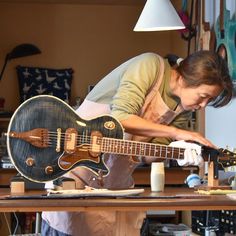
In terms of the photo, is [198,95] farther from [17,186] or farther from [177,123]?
[17,186]

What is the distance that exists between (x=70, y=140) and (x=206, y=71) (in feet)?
1.66

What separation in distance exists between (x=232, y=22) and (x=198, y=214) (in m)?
1.17

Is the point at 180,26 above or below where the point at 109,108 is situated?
above

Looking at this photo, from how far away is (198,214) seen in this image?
12.4 ft

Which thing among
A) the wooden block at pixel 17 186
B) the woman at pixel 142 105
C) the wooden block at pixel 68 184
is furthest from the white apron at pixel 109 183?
the wooden block at pixel 17 186

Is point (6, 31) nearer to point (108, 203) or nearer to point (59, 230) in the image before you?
point (59, 230)

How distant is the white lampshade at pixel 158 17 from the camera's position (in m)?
3.71

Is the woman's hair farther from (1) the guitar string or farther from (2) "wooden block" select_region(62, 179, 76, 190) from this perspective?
(2) "wooden block" select_region(62, 179, 76, 190)

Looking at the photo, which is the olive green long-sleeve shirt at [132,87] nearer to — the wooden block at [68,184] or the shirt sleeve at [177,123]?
the shirt sleeve at [177,123]

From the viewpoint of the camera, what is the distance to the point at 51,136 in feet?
6.39

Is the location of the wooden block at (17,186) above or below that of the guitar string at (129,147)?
below

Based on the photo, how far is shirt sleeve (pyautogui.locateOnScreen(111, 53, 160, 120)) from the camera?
6.72 ft

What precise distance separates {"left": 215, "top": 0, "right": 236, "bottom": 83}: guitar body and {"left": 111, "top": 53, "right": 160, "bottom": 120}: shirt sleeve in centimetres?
159

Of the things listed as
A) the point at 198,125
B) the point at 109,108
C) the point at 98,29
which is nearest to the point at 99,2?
the point at 98,29
